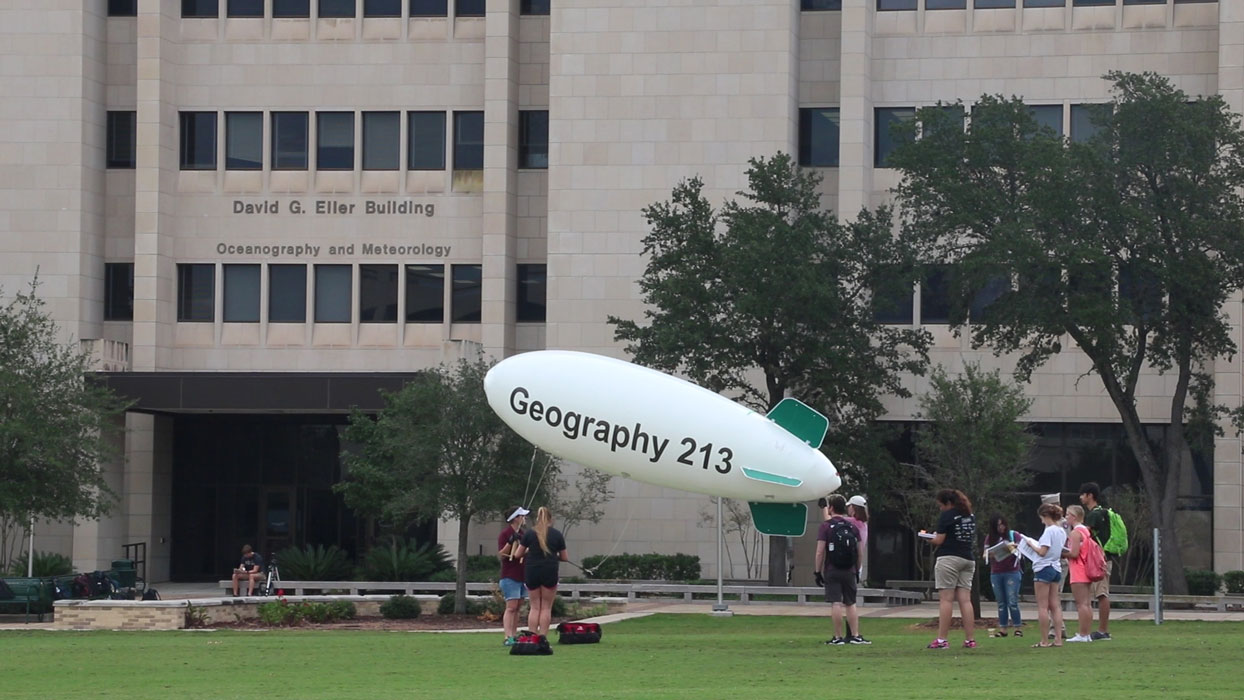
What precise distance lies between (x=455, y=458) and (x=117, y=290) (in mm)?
19257

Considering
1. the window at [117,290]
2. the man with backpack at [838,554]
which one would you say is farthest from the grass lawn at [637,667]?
the window at [117,290]

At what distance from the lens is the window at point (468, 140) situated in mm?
45594

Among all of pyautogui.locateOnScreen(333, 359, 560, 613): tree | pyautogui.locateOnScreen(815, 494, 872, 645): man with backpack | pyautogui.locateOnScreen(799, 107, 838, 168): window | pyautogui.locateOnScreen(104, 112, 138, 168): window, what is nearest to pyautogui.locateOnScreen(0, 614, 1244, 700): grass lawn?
pyautogui.locateOnScreen(815, 494, 872, 645): man with backpack

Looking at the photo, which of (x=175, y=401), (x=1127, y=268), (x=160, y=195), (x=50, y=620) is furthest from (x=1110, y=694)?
(x=160, y=195)

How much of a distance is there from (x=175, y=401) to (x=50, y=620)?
10.5m

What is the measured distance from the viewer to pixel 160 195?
1778 inches

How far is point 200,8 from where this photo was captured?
4625 cm

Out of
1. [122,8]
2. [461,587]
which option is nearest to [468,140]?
[122,8]

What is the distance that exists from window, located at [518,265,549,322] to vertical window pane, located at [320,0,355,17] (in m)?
8.09

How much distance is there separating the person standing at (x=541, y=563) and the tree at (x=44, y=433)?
1540 centimetres

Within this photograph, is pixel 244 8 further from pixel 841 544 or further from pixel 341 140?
pixel 841 544

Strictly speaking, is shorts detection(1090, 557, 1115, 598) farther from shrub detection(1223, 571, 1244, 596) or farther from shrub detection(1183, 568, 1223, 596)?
shrub detection(1223, 571, 1244, 596)

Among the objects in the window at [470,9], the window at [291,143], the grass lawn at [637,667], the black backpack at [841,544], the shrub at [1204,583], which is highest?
the window at [470,9]

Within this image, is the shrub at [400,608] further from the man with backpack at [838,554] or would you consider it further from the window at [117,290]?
the window at [117,290]
